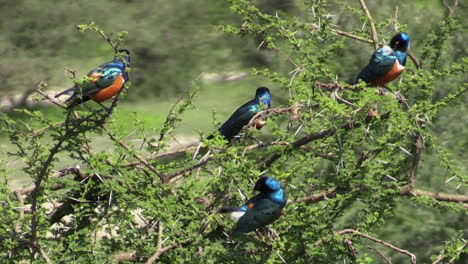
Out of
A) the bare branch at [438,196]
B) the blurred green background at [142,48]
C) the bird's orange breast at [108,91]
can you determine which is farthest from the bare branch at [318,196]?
the blurred green background at [142,48]

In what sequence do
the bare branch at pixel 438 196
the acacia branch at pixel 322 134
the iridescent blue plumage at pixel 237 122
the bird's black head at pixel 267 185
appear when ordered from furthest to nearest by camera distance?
the iridescent blue plumage at pixel 237 122 < the bare branch at pixel 438 196 < the acacia branch at pixel 322 134 < the bird's black head at pixel 267 185

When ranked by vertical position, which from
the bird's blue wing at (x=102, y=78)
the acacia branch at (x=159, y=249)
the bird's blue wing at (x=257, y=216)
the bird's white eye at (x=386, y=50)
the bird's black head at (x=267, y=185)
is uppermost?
the bird's blue wing at (x=102, y=78)

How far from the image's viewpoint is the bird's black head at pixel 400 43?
19.3ft

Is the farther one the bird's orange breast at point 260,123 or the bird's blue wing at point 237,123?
the bird's blue wing at point 237,123

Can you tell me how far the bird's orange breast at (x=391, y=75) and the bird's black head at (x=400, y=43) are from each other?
5.1 inches

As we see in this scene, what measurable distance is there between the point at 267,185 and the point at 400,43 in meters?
1.85

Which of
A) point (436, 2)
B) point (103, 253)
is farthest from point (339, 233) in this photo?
point (436, 2)

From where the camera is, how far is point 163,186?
16.6 feet

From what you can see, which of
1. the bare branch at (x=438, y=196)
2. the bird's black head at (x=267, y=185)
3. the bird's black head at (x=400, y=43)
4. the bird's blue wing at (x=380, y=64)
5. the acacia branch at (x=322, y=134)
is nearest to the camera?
the bird's black head at (x=267, y=185)

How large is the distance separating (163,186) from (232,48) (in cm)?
1279

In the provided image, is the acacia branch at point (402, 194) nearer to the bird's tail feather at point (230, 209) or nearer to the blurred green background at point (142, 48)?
the bird's tail feather at point (230, 209)

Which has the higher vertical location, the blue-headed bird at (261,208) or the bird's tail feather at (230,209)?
the blue-headed bird at (261,208)

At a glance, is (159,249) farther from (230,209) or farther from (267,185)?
(267,185)

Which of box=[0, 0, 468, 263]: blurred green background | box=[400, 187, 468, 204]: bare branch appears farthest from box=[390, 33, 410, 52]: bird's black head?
box=[0, 0, 468, 263]: blurred green background
